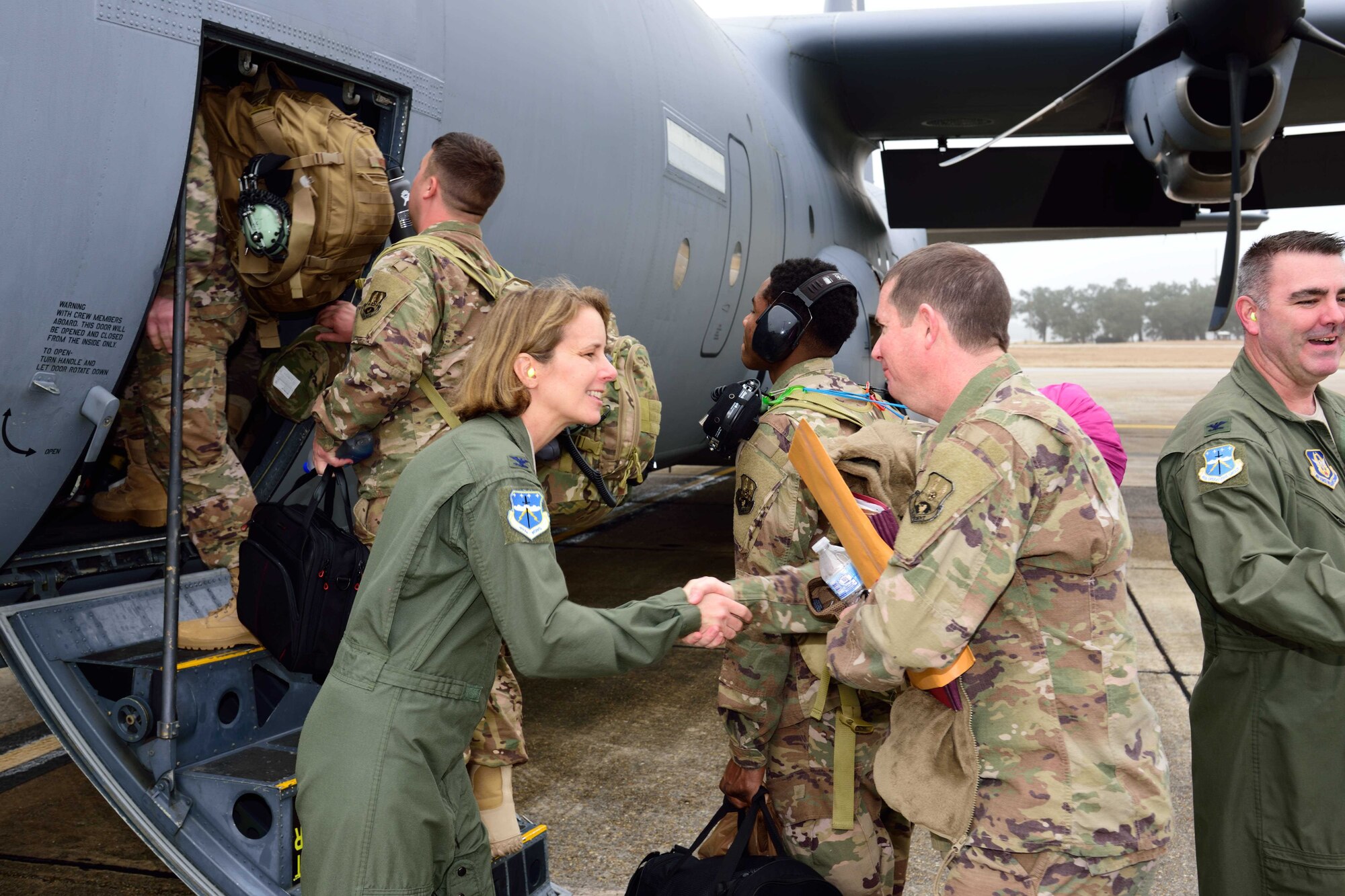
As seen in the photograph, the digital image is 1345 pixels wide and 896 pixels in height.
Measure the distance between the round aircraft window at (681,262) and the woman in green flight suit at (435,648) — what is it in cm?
341

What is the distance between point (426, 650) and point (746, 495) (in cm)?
101

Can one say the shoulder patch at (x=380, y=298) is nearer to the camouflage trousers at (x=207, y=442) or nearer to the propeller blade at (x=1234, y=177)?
the camouflage trousers at (x=207, y=442)

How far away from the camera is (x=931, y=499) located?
185cm

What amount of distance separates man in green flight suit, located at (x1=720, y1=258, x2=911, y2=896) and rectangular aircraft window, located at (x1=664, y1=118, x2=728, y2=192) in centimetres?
279

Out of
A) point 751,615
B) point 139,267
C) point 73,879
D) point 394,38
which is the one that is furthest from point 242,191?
point 73,879

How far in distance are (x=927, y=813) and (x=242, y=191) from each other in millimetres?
2603

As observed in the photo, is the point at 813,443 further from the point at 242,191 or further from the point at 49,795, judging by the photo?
the point at 49,795

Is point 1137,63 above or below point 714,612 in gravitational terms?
above

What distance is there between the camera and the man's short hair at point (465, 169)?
325 centimetres

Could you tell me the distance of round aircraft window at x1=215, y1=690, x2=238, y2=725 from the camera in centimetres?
312

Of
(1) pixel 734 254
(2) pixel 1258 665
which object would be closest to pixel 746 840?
(2) pixel 1258 665

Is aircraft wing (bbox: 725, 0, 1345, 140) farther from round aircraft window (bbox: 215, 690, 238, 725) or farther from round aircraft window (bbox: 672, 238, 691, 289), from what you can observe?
round aircraft window (bbox: 215, 690, 238, 725)

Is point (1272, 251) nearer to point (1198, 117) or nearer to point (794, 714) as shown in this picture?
point (794, 714)

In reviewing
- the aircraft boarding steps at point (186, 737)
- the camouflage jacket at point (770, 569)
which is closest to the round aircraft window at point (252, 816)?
the aircraft boarding steps at point (186, 737)
